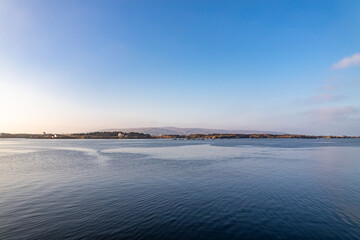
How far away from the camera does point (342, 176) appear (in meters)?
25.4

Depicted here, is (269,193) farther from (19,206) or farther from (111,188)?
(19,206)

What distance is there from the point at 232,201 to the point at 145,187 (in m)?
9.18

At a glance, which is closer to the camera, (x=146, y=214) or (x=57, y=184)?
(x=146, y=214)

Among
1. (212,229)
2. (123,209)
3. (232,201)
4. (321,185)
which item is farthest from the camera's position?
(321,185)

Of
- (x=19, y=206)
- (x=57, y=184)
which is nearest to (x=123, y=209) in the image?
(x=19, y=206)

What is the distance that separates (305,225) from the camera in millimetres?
11719

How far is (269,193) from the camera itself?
712 inches

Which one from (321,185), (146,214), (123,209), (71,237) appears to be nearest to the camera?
(71,237)

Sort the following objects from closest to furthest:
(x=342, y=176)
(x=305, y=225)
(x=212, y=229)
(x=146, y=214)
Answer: (x=212, y=229)
(x=305, y=225)
(x=146, y=214)
(x=342, y=176)

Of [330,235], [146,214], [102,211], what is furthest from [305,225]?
[102,211]

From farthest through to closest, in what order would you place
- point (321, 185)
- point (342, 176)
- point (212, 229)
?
point (342, 176), point (321, 185), point (212, 229)

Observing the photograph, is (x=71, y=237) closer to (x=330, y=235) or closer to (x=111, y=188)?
(x=111, y=188)

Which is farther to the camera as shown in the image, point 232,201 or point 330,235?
point 232,201

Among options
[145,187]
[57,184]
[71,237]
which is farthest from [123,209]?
[57,184]
